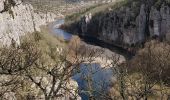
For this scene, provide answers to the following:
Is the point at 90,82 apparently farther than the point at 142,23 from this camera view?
No

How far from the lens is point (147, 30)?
17375 centimetres

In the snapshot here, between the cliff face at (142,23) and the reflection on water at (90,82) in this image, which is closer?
the reflection on water at (90,82)

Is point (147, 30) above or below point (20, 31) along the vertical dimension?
below

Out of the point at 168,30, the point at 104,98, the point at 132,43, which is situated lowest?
the point at 132,43

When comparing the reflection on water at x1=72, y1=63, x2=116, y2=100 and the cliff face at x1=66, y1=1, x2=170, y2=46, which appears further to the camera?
the cliff face at x1=66, y1=1, x2=170, y2=46

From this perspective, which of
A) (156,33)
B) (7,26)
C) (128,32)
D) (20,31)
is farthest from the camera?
(128,32)

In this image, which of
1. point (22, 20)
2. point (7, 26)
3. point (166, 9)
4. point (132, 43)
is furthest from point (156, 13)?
point (7, 26)

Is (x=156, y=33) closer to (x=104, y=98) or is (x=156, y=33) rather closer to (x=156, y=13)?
(x=156, y=13)

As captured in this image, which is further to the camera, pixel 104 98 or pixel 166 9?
pixel 166 9

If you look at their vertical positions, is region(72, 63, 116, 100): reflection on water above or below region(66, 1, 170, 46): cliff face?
above

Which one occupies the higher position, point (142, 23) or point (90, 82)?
point (90, 82)

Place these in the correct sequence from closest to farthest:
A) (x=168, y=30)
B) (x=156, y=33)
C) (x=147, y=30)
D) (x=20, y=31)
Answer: (x=20, y=31)
(x=168, y=30)
(x=156, y=33)
(x=147, y=30)

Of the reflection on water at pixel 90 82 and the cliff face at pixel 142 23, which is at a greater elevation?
the reflection on water at pixel 90 82

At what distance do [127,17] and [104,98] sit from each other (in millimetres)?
169429
